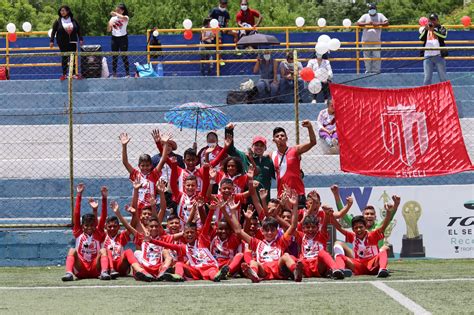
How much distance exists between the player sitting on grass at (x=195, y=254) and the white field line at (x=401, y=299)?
6.31ft

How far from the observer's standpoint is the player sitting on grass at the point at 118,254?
12906mm

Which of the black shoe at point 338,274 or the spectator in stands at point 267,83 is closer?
the black shoe at point 338,274

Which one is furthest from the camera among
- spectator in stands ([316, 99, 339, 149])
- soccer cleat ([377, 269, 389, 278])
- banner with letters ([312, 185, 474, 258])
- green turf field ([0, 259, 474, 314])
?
spectator in stands ([316, 99, 339, 149])

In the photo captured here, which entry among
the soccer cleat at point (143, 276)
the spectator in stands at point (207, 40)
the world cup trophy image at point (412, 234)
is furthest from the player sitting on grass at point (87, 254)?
the spectator in stands at point (207, 40)

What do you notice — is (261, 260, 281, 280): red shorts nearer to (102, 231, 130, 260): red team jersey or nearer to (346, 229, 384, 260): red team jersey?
(346, 229, 384, 260): red team jersey

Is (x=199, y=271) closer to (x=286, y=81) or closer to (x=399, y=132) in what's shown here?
(x=399, y=132)

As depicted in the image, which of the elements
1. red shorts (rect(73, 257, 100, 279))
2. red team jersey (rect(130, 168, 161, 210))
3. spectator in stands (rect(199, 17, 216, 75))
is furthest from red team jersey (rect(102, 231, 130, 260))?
spectator in stands (rect(199, 17, 216, 75))

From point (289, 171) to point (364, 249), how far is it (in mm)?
1404

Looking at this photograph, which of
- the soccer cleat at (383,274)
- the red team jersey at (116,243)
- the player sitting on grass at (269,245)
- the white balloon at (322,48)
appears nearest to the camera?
the soccer cleat at (383,274)

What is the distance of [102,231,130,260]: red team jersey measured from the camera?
1352 centimetres

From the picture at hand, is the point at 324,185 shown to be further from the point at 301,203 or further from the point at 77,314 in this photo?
the point at 77,314

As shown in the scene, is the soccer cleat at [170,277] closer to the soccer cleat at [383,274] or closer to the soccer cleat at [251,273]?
the soccer cleat at [251,273]

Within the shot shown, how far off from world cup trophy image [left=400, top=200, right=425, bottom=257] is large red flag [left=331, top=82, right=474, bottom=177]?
1.42 ft

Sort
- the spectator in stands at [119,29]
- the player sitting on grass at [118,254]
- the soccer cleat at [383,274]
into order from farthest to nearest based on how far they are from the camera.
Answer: the spectator in stands at [119,29] → the player sitting on grass at [118,254] → the soccer cleat at [383,274]
